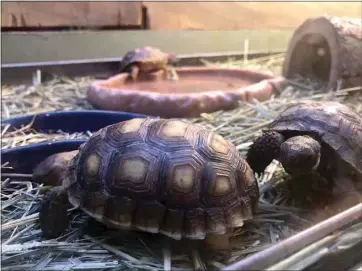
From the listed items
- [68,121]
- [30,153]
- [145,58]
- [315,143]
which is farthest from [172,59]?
[315,143]

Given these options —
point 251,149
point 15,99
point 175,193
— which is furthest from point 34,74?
point 175,193

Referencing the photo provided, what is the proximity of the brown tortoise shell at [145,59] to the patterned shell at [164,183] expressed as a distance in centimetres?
225

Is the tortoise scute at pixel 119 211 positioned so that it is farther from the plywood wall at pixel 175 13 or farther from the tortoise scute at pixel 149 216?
the plywood wall at pixel 175 13

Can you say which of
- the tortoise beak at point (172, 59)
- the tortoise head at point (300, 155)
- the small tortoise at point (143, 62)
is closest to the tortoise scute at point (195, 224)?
the tortoise head at point (300, 155)

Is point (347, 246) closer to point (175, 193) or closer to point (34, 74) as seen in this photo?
point (175, 193)

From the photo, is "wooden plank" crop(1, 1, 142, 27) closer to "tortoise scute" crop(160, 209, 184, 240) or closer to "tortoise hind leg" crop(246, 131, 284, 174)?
"tortoise hind leg" crop(246, 131, 284, 174)

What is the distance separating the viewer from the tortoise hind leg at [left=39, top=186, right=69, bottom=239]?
4.83 ft

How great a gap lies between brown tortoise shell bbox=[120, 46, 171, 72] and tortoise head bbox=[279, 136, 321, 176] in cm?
222

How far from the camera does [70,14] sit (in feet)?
12.3

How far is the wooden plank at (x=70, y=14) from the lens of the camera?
349 cm

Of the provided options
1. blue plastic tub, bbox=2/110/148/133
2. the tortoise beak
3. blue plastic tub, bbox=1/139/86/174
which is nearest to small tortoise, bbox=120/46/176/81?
the tortoise beak

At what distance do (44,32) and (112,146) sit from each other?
8.16 ft

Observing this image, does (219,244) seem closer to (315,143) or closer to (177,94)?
(315,143)

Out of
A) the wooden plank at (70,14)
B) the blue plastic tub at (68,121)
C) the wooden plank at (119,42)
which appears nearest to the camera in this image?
the blue plastic tub at (68,121)
